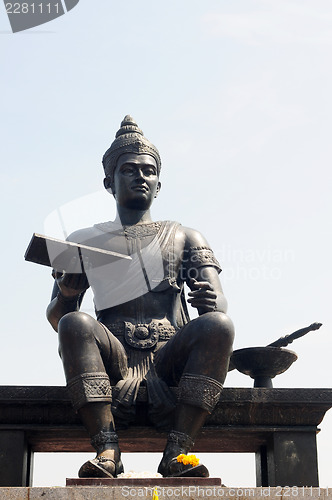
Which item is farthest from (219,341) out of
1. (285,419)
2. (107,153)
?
(107,153)

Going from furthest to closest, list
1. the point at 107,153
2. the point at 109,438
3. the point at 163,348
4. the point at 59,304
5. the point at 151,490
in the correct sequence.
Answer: the point at 107,153, the point at 59,304, the point at 163,348, the point at 109,438, the point at 151,490

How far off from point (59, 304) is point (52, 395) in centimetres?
92

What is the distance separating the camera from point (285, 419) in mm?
7652

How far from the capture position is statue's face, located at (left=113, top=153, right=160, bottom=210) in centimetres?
862

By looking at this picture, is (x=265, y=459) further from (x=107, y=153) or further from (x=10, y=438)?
(x=107, y=153)

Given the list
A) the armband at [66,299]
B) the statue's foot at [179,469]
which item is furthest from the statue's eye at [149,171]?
the statue's foot at [179,469]

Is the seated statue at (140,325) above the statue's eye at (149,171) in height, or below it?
below

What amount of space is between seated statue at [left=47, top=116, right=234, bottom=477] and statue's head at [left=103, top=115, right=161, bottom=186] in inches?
0.5

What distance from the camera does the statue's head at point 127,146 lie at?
344 inches

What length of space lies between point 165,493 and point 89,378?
126 cm

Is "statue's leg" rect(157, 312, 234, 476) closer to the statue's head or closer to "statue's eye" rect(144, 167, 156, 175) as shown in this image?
"statue's eye" rect(144, 167, 156, 175)

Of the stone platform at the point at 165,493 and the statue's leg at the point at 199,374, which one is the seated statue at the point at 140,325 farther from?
the stone platform at the point at 165,493

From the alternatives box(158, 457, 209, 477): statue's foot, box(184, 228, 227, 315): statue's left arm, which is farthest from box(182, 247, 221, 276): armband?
box(158, 457, 209, 477): statue's foot

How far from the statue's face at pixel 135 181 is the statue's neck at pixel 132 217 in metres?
0.05
